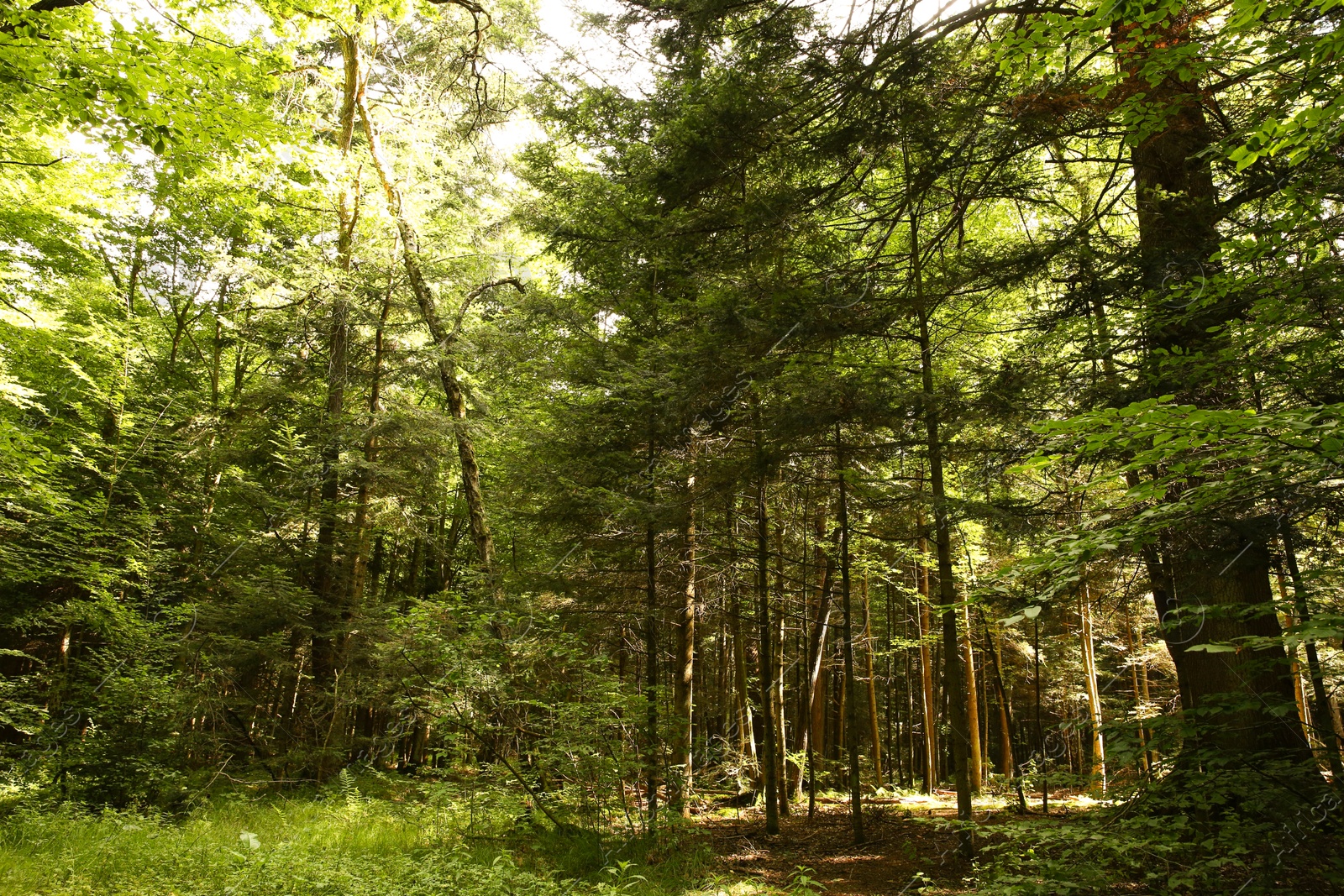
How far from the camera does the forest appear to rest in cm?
480

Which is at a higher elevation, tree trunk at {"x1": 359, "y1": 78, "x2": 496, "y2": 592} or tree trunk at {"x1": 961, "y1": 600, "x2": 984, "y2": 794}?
tree trunk at {"x1": 359, "y1": 78, "x2": 496, "y2": 592}

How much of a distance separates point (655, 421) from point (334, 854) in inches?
250

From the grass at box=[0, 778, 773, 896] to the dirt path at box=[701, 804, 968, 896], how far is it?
3.84 feet

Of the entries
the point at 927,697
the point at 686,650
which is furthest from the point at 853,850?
the point at 927,697

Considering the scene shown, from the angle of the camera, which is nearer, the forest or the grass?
the forest

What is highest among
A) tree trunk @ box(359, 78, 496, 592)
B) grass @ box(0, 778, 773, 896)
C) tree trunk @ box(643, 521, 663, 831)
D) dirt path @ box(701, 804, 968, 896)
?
tree trunk @ box(359, 78, 496, 592)

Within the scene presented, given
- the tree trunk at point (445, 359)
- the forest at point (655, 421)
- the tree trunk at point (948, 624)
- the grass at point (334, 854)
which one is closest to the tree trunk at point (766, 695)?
the forest at point (655, 421)

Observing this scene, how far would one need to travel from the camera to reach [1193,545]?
5730mm

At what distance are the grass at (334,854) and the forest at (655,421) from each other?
0.07 m

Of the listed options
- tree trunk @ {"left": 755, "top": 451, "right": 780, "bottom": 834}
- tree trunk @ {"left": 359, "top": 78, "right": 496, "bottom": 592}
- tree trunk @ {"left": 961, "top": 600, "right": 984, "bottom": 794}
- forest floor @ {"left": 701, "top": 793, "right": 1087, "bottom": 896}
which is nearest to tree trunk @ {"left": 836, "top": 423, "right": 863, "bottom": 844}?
forest floor @ {"left": 701, "top": 793, "right": 1087, "bottom": 896}

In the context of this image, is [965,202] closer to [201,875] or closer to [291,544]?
[201,875]

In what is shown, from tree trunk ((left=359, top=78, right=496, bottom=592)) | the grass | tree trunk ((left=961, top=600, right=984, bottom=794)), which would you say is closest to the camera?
the grass

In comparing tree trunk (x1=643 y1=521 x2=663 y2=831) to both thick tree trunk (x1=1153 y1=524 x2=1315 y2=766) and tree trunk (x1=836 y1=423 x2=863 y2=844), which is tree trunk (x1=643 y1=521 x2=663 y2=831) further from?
thick tree trunk (x1=1153 y1=524 x2=1315 y2=766)

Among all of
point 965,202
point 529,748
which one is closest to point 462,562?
point 529,748
